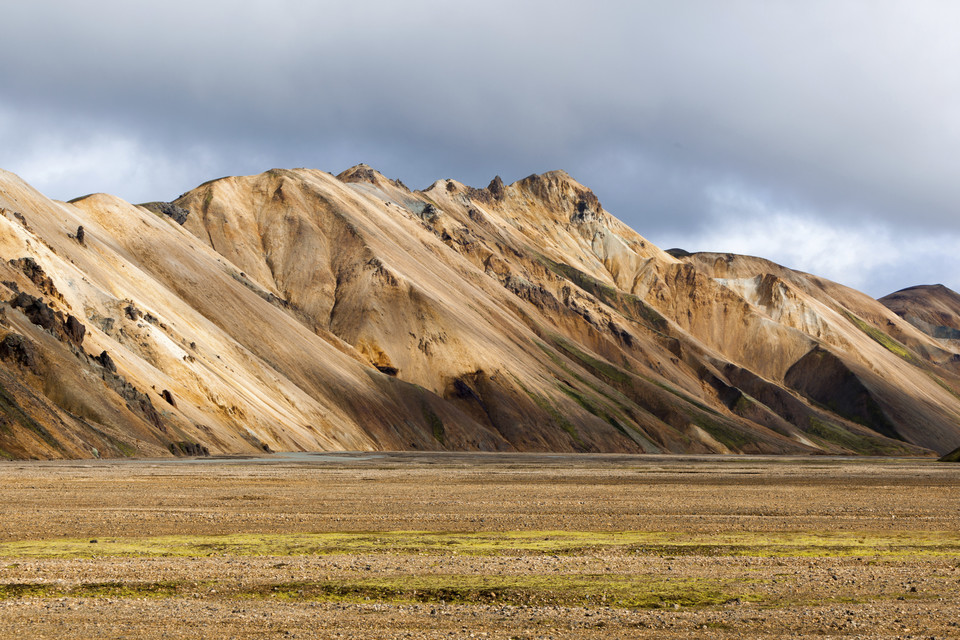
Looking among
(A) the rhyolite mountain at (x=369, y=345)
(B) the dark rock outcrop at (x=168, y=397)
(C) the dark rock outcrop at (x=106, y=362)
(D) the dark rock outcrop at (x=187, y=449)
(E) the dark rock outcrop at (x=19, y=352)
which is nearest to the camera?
(E) the dark rock outcrop at (x=19, y=352)

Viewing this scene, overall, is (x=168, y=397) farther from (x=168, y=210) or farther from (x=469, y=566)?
(x=168, y=210)

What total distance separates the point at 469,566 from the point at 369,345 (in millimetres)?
106114

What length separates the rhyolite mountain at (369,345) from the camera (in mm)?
68688

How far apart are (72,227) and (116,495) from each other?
75335 mm

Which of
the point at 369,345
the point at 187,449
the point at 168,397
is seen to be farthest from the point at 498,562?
the point at 369,345

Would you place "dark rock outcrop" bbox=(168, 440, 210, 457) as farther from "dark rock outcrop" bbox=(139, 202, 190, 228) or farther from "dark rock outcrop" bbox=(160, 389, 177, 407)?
"dark rock outcrop" bbox=(139, 202, 190, 228)

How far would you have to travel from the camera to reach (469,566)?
52.8ft

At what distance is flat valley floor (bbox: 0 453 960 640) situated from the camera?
11.9 meters

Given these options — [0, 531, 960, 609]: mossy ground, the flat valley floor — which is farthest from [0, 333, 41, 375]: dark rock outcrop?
[0, 531, 960, 609]: mossy ground

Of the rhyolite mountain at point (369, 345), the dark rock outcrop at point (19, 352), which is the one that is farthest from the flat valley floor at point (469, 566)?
the rhyolite mountain at point (369, 345)

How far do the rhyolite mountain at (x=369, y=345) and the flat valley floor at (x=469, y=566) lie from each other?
108ft

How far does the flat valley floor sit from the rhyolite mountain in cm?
3282

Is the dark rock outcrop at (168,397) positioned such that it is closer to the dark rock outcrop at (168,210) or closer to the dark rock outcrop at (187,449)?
the dark rock outcrop at (187,449)

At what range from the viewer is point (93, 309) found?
78.9 meters
